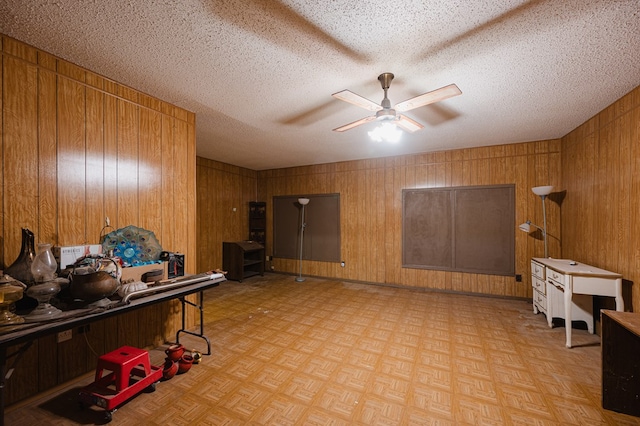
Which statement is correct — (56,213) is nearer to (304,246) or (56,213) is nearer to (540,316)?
(304,246)

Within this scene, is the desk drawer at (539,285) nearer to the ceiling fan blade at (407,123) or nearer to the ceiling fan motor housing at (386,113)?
the ceiling fan blade at (407,123)

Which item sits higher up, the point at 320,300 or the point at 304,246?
the point at 304,246

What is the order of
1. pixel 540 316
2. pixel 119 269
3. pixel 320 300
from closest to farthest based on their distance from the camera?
pixel 119 269
pixel 540 316
pixel 320 300

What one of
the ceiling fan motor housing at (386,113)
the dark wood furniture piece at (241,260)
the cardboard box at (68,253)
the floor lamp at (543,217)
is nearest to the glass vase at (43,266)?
the cardboard box at (68,253)

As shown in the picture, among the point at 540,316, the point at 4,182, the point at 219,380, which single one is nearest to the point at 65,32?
the point at 4,182

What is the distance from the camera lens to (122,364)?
1912mm

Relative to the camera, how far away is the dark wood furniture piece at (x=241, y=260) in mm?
5816

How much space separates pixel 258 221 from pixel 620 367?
20.8 feet

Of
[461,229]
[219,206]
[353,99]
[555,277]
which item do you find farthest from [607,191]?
[219,206]

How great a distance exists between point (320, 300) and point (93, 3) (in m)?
4.20

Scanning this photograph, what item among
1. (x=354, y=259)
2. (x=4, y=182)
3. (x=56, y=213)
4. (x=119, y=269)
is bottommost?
(x=354, y=259)

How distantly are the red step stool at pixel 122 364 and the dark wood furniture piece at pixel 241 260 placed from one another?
12.0 feet

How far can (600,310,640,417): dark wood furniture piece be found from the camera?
1.88m

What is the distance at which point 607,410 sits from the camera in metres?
1.90
